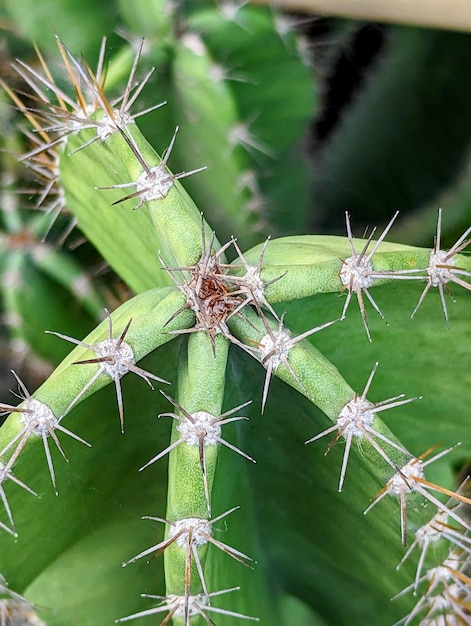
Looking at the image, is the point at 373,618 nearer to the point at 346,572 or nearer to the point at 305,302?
the point at 346,572

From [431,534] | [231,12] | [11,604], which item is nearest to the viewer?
[431,534]

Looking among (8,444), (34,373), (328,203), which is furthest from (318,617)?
(328,203)

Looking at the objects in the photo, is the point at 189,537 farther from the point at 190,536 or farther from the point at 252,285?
the point at 252,285

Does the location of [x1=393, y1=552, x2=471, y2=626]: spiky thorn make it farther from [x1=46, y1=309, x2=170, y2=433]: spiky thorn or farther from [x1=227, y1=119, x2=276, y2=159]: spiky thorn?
[x1=227, y1=119, x2=276, y2=159]: spiky thorn

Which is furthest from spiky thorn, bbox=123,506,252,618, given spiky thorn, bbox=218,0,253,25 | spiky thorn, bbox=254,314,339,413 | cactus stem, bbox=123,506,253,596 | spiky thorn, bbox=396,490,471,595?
spiky thorn, bbox=218,0,253,25

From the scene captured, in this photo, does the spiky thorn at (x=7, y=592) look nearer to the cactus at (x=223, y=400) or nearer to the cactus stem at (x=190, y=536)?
the cactus at (x=223, y=400)

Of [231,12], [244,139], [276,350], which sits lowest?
[276,350]

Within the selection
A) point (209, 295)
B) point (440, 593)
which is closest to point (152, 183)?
point (209, 295)

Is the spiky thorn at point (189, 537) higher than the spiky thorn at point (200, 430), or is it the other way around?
the spiky thorn at point (200, 430)

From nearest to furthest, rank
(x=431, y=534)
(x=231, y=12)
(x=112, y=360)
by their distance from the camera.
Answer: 1. (x=112, y=360)
2. (x=431, y=534)
3. (x=231, y=12)

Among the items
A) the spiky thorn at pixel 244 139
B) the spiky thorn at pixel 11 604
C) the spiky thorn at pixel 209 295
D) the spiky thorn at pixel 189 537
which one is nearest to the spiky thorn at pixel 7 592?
the spiky thorn at pixel 11 604
